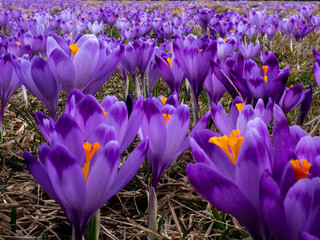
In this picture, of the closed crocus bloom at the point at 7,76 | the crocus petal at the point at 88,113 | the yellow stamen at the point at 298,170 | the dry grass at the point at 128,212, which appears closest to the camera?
the yellow stamen at the point at 298,170

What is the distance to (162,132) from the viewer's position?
0.95 metres

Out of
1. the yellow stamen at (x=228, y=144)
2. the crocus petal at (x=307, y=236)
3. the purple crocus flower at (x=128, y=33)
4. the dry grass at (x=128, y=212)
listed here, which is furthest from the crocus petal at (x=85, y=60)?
the purple crocus flower at (x=128, y=33)

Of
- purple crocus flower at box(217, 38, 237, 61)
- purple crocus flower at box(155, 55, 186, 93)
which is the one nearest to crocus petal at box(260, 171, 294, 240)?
purple crocus flower at box(155, 55, 186, 93)

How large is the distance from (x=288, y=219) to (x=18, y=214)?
1011 millimetres

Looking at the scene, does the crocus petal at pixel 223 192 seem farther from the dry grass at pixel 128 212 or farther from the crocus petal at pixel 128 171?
the dry grass at pixel 128 212

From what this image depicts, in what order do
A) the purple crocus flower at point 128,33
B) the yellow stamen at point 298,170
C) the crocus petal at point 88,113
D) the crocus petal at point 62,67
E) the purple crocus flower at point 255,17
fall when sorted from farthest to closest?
the purple crocus flower at point 255,17, the purple crocus flower at point 128,33, the crocus petal at point 62,67, the crocus petal at point 88,113, the yellow stamen at point 298,170

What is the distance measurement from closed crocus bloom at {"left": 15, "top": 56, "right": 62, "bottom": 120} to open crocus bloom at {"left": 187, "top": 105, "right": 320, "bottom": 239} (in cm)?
79

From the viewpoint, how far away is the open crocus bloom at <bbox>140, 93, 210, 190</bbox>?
36.9 inches

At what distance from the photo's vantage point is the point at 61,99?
2.80m

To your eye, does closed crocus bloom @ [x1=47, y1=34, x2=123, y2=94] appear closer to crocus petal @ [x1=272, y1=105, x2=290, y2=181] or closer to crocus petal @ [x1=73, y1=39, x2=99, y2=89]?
crocus petal @ [x1=73, y1=39, x2=99, y2=89]

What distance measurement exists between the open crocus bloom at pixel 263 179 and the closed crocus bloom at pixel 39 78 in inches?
31.1

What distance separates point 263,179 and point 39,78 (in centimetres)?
100

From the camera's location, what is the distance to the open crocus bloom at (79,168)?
68cm

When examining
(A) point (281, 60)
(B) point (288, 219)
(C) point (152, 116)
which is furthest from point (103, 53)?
(A) point (281, 60)
